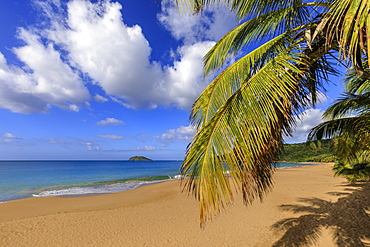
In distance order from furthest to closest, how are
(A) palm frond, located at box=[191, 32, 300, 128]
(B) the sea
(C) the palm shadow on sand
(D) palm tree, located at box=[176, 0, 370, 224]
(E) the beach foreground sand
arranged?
1. (B) the sea
2. (E) the beach foreground sand
3. (C) the palm shadow on sand
4. (A) palm frond, located at box=[191, 32, 300, 128]
5. (D) palm tree, located at box=[176, 0, 370, 224]

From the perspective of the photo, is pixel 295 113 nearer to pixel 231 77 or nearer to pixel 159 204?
Answer: pixel 231 77

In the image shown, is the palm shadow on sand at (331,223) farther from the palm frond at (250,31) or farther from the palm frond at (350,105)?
the palm frond at (250,31)

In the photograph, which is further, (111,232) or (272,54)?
(111,232)

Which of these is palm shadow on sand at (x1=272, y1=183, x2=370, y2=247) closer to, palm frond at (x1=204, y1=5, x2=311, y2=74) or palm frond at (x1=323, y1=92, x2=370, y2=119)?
palm frond at (x1=323, y1=92, x2=370, y2=119)

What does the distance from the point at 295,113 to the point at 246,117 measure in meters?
0.77

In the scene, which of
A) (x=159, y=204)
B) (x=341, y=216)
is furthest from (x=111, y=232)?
(x=341, y=216)

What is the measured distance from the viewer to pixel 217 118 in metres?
2.07

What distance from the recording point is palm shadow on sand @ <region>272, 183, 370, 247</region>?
14.6ft

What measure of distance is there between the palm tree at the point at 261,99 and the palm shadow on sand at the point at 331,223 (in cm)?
403

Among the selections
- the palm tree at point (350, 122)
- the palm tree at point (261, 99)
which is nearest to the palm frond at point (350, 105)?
the palm tree at point (350, 122)

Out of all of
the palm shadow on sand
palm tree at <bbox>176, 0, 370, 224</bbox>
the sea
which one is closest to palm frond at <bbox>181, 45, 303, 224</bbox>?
palm tree at <bbox>176, 0, 370, 224</bbox>

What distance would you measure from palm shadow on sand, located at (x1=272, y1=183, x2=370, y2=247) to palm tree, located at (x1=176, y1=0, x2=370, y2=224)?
403 centimetres

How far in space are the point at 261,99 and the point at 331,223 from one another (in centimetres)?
580

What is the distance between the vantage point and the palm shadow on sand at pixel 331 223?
176 inches
